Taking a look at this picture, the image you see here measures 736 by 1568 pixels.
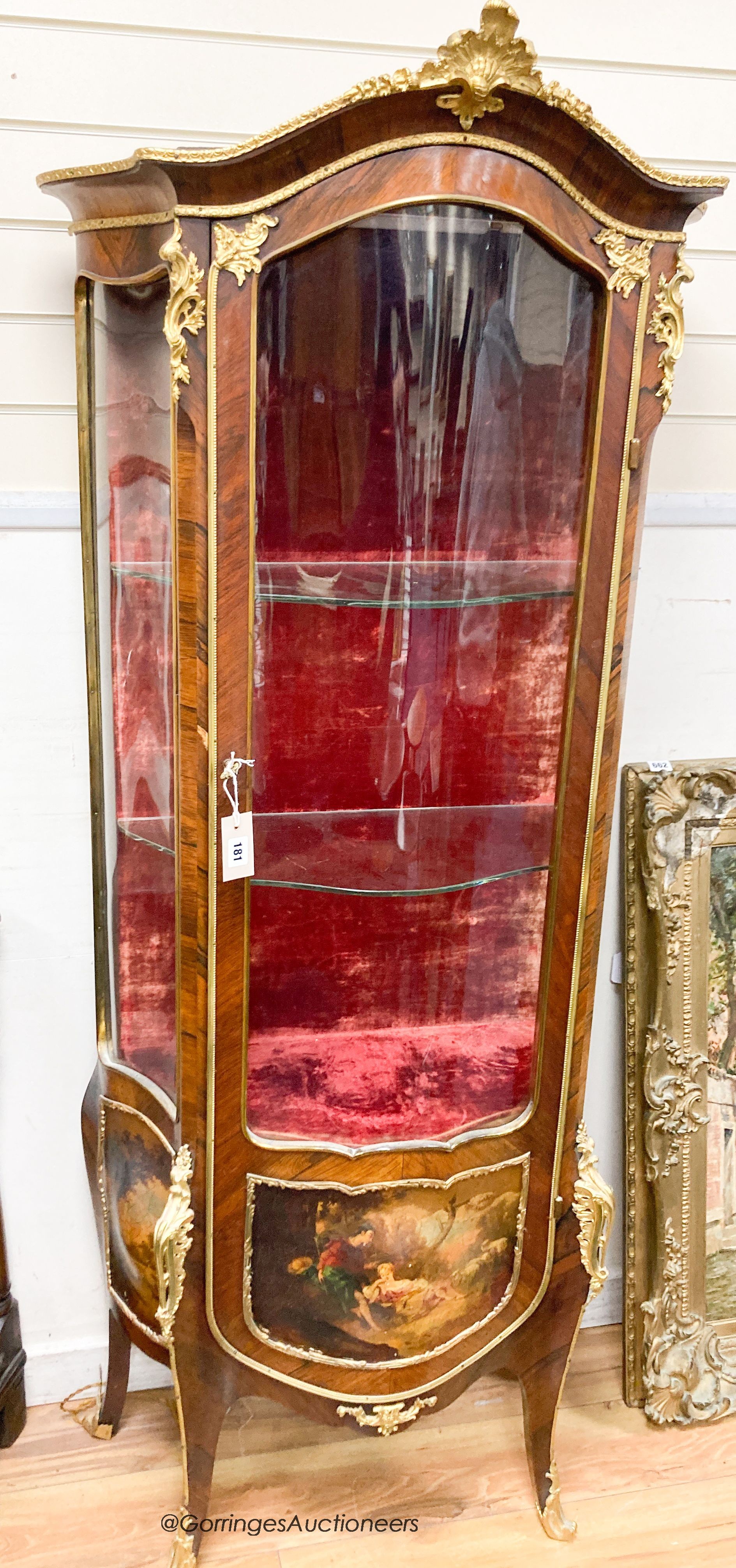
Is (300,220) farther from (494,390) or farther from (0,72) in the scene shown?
(0,72)

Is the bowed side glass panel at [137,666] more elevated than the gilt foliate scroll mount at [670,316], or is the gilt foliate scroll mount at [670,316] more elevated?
the gilt foliate scroll mount at [670,316]

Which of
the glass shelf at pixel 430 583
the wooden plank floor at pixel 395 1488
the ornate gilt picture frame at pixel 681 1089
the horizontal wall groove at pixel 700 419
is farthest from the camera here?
the ornate gilt picture frame at pixel 681 1089

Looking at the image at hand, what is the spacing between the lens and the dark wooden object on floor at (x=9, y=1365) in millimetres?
1841

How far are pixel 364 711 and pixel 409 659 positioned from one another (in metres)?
0.10

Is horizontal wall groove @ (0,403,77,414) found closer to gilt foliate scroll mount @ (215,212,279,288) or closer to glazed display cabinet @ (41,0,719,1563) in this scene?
glazed display cabinet @ (41,0,719,1563)

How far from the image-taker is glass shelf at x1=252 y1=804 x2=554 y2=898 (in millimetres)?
1512

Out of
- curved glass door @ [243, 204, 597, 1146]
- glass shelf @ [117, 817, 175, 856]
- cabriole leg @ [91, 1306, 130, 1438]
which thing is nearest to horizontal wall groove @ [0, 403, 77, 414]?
curved glass door @ [243, 204, 597, 1146]

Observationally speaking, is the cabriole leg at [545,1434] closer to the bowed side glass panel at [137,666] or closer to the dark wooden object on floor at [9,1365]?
the bowed side glass panel at [137,666]

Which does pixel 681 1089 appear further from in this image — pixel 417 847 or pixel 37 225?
pixel 37 225

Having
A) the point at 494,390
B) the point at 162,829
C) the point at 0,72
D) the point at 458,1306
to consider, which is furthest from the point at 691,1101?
the point at 0,72

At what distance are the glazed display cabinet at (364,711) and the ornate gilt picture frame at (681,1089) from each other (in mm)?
376

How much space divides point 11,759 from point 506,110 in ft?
3.61

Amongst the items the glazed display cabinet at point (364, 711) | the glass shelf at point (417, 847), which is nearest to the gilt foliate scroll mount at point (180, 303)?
the glazed display cabinet at point (364, 711)

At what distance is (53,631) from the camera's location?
171 centimetres
